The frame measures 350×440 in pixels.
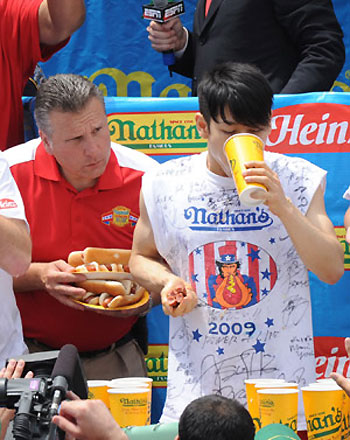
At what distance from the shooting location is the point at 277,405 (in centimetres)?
Result: 240

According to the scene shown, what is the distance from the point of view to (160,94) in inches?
212

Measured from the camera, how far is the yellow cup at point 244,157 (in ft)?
8.49

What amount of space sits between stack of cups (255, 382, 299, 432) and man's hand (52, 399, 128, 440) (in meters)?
0.50

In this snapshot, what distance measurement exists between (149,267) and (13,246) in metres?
0.49

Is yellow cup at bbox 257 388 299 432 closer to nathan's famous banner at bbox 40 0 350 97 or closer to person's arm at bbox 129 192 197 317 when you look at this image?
person's arm at bbox 129 192 197 317

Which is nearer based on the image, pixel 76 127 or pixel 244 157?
pixel 244 157

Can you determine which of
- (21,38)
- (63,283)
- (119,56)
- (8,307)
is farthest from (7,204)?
(119,56)

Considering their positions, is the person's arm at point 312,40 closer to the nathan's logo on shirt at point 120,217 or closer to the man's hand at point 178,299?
the nathan's logo on shirt at point 120,217

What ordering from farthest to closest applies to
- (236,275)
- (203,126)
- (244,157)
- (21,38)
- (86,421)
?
(21,38) → (203,126) → (236,275) → (244,157) → (86,421)

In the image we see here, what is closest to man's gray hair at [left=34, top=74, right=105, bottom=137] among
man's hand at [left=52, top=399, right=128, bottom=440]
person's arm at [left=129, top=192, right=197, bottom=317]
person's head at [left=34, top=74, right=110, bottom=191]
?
person's head at [left=34, top=74, right=110, bottom=191]

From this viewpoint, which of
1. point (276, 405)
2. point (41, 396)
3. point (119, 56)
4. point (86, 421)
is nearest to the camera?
point (41, 396)

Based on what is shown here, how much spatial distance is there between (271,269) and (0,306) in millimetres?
975

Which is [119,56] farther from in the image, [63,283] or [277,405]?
[277,405]

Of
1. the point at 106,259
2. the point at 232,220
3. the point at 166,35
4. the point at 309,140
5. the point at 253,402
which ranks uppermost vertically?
the point at 166,35
